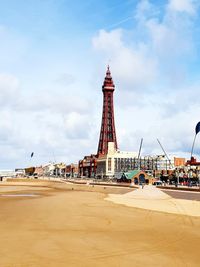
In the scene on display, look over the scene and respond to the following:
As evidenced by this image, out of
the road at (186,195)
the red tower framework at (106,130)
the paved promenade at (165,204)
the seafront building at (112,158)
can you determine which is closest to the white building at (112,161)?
the seafront building at (112,158)

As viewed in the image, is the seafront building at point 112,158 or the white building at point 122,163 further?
the seafront building at point 112,158

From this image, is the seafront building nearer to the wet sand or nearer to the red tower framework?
the red tower framework

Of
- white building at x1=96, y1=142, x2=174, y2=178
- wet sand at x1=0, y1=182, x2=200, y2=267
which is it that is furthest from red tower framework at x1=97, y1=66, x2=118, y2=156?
wet sand at x1=0, y1=182, x2=200, y2=267

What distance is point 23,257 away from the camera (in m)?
11.8

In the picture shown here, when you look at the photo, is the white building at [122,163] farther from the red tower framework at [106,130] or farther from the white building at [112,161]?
the red tower framework at [106,130]

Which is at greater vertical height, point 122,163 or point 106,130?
point 106,130

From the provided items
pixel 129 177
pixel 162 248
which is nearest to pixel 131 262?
pixel 162 248

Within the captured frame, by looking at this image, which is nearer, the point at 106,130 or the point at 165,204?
the point at 165,204

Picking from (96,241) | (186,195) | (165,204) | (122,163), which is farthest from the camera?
(122,163)

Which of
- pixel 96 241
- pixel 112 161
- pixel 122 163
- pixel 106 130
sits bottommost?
pixel 96 241

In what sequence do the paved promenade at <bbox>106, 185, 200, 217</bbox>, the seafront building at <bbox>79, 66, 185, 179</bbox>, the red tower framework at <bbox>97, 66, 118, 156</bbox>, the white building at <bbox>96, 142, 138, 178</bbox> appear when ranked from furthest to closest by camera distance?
1. the red tower framework at <bbox>97, 66, 118, 156</bbox>
2. the seafront building at <bbox>79, 66, 185, 179</bbox>
3. the white building at <bbox>96, 142, 138, 178</bbox>
4. the paved promenade at <bbox>106, 185, 200, 217</bbox>

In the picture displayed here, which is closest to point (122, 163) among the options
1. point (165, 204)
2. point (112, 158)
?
point (112, 158)

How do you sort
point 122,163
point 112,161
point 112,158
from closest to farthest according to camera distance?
point 112,161
point 112,158
point 122,163

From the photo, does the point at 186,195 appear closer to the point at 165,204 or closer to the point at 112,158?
the point at 165,204
